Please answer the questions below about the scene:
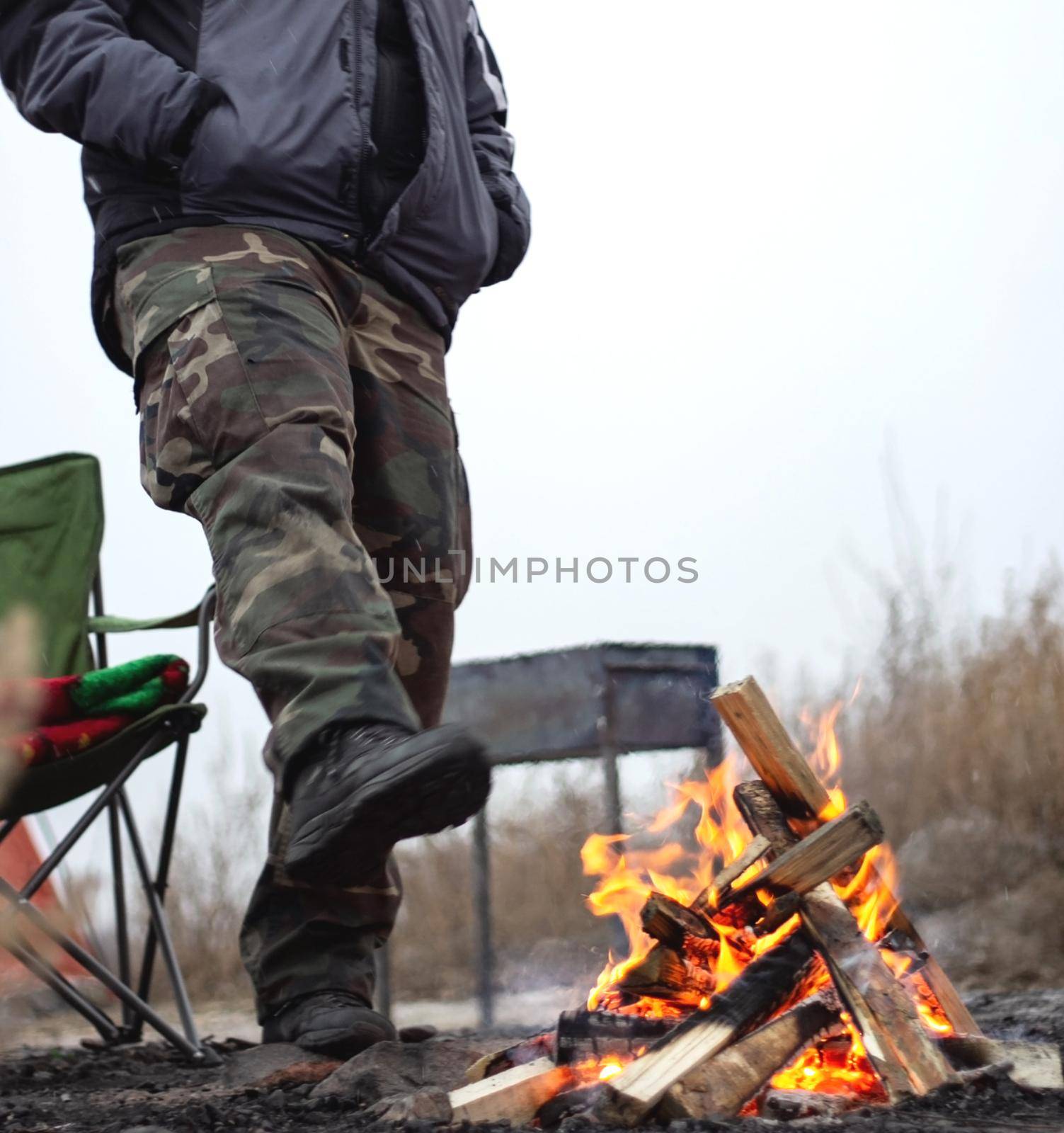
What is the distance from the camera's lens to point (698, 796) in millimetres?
1792

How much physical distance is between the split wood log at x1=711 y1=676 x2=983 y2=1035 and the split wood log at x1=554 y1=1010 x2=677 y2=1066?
0.30m

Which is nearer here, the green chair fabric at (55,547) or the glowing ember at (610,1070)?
the glowing ember at (610,1070)

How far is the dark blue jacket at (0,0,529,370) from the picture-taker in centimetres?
179

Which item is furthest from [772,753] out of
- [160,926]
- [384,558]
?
[160,926]

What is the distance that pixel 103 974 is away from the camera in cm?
228

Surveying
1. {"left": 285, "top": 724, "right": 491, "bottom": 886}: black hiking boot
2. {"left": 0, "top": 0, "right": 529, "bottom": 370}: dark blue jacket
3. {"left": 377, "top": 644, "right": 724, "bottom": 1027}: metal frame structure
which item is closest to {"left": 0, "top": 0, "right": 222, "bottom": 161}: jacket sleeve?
{"left": 0, "top": 0, "right": 529, "bottom": 370}: dark blue jacket

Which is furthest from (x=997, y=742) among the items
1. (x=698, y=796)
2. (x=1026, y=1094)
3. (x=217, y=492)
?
(x=217, y=492)

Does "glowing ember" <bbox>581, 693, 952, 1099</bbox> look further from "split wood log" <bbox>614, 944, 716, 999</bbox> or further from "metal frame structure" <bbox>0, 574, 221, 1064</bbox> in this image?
"metal frame structure" <bbox>0, 574, 221, 1064</bbox>

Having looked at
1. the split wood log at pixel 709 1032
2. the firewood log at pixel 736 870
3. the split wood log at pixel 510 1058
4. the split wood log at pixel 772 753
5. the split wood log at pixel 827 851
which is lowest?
the split wood log at pixel 510 1058

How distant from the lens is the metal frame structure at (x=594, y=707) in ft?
11.9

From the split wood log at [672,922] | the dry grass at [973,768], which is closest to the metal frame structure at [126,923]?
the split wood log at [672,922]

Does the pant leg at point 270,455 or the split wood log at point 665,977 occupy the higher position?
the pant leg at point 270,455

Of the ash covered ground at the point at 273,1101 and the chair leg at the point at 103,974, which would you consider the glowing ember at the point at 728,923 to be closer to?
the ash covered ground at the point at 273,1101

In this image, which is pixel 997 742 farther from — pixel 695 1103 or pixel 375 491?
pixel 695 1103
